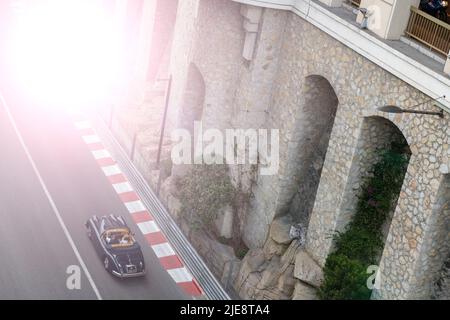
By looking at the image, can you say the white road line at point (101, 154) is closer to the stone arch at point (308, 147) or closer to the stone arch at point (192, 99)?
the stone arch at point (192, 99)

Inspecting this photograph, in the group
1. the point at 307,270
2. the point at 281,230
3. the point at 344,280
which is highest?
the point at 344,280

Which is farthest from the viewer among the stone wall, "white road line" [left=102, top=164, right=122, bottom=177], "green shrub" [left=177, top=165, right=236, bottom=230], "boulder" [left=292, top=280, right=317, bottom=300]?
"white road line" [left=102, top=164, right=122, bottom=177]

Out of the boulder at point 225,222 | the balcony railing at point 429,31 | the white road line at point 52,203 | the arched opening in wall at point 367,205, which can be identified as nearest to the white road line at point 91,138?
the white road line at point 52,203

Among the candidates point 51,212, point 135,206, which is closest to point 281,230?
point 135,206

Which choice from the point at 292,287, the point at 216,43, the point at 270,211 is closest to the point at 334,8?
the point at 216,43

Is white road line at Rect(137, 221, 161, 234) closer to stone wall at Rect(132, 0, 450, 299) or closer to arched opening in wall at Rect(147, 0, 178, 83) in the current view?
stone wall at Rect(132, 0, 450, 299)

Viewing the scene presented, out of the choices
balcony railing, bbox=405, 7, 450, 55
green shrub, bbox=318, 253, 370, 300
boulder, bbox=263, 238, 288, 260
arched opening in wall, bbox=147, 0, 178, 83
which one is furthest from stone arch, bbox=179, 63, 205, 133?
balcony railing, bbox=405, 7, 450, 55

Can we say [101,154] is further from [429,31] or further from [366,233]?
[429,31]
